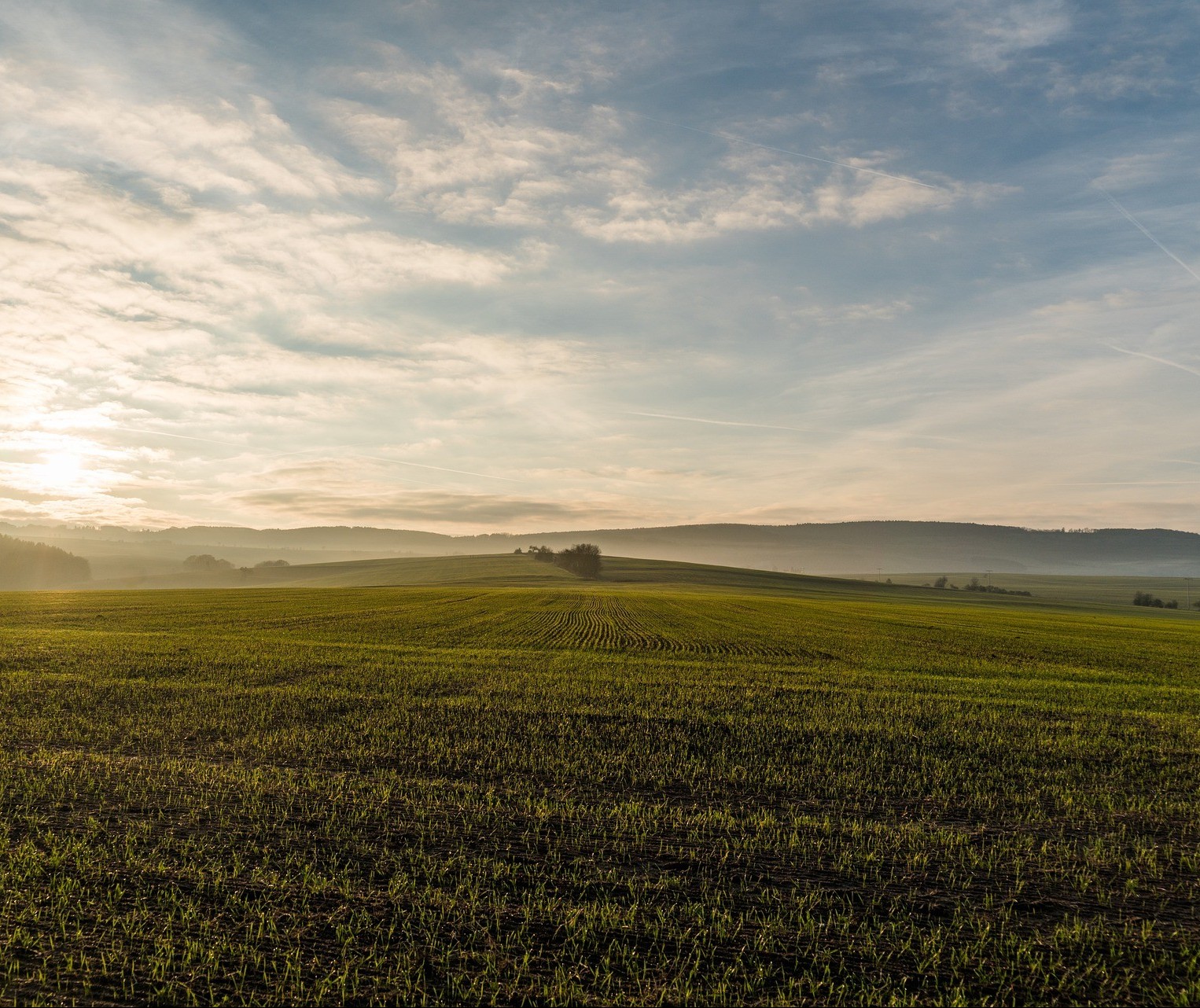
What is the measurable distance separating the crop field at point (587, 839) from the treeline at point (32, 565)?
7184 inches

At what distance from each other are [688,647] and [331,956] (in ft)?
98.6

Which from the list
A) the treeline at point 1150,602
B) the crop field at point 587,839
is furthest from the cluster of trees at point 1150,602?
the crop field at point 587,839

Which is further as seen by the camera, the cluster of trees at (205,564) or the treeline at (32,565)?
the cluster of trees at (205,564)

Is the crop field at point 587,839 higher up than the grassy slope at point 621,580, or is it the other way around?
the crop field at point 587,839

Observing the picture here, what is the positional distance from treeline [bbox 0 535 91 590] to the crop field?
182 metres

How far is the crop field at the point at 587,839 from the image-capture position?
698 centimetres

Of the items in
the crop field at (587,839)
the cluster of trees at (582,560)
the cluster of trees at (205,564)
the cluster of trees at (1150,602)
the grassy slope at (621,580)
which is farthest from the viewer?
the cluster of trees at (205,564)

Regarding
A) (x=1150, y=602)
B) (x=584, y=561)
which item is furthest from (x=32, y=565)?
(x=1150, y=602)

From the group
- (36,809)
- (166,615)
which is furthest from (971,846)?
(166,615)

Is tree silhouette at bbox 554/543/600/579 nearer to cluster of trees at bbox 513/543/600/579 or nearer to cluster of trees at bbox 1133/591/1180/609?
cluster of trees at bbox 513/543/600/579

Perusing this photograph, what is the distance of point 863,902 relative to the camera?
28.0 ft

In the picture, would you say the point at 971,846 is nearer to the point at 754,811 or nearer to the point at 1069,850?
the point at 1069,850

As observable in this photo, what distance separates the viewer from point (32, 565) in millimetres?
165875

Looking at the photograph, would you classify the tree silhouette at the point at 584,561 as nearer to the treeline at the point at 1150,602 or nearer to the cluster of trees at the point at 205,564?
the treeline at the point at 1150,602
